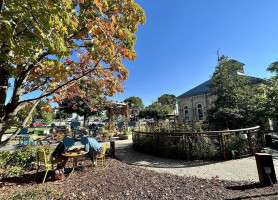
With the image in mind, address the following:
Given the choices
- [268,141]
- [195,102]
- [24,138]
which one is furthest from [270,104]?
[195,102]

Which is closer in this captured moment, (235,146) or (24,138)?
(235,146)

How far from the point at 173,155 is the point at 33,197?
482 centimetres

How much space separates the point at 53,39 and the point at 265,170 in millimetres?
5317

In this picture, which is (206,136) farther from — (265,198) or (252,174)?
(265,198)

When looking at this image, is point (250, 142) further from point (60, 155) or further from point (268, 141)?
point (60, 155)

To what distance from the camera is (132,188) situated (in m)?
3.49

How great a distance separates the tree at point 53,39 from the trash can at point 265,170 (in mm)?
4154

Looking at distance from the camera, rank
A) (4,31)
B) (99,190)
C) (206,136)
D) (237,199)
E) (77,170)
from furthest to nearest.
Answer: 1. (206,136)
2. (77,170)
3. (99,190)
4. (237,199)
5. (4,31)

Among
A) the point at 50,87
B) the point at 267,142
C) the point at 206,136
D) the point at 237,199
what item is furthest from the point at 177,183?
the point at 267,142

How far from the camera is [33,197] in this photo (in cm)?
320

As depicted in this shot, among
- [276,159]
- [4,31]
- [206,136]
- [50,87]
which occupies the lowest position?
[276,159]

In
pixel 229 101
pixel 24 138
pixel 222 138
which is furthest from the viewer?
pixel 24 138

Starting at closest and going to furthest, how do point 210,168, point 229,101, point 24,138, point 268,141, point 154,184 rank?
point 154,184
point 210,168
point 268,141
point 229,101
point 24,138

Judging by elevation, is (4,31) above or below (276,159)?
above
